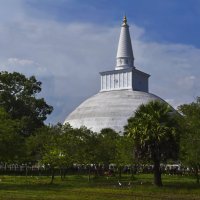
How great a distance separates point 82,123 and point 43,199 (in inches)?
3462

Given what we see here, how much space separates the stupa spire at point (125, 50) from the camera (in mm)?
123500

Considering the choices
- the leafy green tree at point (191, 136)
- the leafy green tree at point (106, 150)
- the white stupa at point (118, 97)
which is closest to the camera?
the leafy green tree at point (191, 136)

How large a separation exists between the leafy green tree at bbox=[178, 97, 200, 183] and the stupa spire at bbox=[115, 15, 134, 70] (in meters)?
74.0

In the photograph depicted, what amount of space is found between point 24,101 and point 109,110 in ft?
95.7

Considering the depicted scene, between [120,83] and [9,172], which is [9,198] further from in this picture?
[120,83]

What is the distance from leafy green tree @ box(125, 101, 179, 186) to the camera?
45469 mm

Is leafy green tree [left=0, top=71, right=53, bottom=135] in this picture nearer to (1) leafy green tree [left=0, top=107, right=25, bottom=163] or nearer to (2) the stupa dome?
(2) the stupa dome

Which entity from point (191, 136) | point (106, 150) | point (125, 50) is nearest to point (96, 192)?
point (191, 136)

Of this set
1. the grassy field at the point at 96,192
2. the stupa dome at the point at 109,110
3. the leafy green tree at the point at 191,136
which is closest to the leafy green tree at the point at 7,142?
the grassy field at the point at 96,192

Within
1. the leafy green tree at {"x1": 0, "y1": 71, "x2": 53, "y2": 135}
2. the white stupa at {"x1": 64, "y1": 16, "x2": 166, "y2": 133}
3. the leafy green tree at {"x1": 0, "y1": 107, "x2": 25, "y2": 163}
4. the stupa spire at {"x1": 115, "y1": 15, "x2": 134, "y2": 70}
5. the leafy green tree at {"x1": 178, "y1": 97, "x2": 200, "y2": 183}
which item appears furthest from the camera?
the stupa spire at {"x1": 115, "y1": 15, "x2": 134, "y2": 70}

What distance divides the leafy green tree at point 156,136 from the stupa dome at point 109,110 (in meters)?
65.2

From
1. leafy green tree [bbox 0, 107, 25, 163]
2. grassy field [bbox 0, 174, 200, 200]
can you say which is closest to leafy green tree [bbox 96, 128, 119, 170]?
leafy green tree [bbox 0, 107, 25, 163]

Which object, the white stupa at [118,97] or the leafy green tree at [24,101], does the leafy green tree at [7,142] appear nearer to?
the leafy green tree at [24,101]

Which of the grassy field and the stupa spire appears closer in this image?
the grassy field
